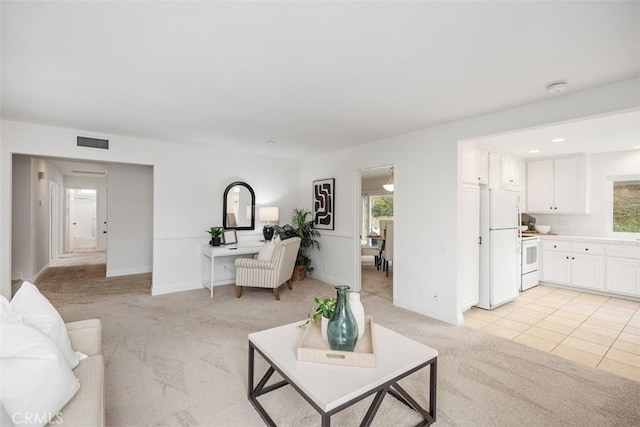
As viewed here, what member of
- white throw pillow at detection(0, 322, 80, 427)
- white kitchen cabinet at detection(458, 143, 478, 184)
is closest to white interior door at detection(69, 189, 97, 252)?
white throw pillow at detection(0, 322, 80, 427)

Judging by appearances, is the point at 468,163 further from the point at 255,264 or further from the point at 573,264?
the point at 255,264

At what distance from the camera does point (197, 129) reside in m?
3.79

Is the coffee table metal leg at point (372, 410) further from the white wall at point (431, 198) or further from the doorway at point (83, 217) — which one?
the doorway at point (83, 217)

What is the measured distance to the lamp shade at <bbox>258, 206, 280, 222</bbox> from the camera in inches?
206

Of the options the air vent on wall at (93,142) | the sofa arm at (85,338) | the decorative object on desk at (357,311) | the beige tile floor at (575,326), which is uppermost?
the air vent on wall at (93,142)

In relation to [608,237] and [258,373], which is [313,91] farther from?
[608,237]

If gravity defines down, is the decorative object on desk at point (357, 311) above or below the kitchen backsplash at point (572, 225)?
below

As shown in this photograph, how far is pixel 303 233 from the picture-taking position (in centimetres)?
546

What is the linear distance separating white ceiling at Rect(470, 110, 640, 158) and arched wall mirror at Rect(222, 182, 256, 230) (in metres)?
3.77

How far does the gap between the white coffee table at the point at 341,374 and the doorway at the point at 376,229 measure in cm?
290

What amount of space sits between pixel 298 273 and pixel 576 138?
4.66m

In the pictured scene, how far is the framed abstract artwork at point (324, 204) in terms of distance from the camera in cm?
521

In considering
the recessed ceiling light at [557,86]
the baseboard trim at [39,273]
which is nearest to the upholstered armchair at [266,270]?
the recessed ceiling light at [557,86]

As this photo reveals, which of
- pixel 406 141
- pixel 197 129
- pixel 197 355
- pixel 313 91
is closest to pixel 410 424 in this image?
pixel 197 355
